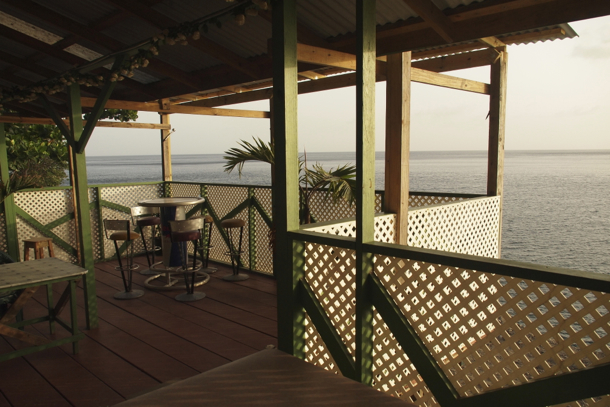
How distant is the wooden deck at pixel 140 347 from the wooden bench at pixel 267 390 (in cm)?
68

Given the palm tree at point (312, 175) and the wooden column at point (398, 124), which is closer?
the wooden column at point (398, 124)

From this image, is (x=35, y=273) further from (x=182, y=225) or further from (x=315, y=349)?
(x=315, y=349)

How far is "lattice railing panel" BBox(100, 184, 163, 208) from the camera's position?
7613 mm

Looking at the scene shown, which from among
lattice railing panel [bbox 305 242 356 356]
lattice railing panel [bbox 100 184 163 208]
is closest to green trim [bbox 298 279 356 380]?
lattice railing panel [bbox 305 242 356 356]

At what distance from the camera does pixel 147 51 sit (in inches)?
152

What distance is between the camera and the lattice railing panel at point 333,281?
2.86 meters

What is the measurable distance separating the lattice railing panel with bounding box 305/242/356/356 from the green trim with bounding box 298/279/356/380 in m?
0.05

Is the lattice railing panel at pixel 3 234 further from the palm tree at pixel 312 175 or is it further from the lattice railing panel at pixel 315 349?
the lattice railing panel at pixel 315 349

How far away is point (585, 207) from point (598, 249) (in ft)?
33.0

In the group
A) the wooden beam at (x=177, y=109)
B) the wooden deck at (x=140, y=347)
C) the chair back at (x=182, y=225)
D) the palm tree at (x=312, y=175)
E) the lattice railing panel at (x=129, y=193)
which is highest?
the wooden beam at (x=177, y=109)

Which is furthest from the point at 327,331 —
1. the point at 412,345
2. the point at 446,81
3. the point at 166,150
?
the point at 166,150

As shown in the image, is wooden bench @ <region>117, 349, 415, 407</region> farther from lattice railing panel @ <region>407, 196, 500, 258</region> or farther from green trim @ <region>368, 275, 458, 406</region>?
lattice railing panel @ <region>407, 196, 500, 258</region>

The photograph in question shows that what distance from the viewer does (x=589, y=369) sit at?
1.83 m

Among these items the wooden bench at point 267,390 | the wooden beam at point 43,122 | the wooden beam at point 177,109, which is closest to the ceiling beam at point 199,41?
the wooden beam at point 177,109
